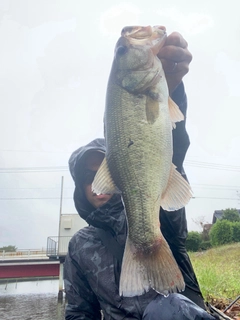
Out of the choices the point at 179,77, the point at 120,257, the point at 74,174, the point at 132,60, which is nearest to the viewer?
the point at 132,60

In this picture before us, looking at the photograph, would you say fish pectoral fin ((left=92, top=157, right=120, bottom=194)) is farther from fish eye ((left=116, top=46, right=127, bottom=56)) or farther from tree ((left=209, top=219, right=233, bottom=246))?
tree ((left=209, top=219, right=233, bottom=246))

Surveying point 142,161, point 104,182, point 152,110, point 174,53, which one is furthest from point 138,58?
point 104,182

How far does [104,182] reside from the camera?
207 centimetres

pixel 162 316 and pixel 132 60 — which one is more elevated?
pixel 132 60

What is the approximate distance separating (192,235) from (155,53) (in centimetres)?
2579

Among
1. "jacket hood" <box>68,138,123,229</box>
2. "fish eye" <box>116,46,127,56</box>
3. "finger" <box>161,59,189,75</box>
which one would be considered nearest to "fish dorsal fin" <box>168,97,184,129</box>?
"finger" <box>161,59,189,75</box>

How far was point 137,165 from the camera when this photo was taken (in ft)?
6.51

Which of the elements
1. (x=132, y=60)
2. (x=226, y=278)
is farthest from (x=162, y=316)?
(x=226, y=278)

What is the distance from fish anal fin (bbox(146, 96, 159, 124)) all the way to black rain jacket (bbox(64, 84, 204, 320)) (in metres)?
0.51

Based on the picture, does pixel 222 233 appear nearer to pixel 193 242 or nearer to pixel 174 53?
pixel 193 242

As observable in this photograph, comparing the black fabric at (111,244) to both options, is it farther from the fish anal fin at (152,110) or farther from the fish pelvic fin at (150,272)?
the fish anal fin at (152,110)

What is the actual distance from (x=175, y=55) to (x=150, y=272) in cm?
143

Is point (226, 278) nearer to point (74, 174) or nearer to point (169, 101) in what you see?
point (74, 174)

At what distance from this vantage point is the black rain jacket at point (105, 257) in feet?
8.05
